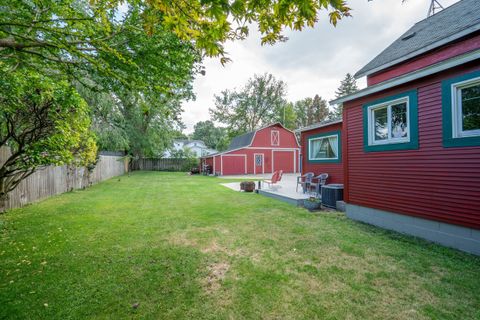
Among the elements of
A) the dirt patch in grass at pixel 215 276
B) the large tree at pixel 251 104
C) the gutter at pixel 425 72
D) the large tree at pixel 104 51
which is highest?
the large tree at pixel 251 104

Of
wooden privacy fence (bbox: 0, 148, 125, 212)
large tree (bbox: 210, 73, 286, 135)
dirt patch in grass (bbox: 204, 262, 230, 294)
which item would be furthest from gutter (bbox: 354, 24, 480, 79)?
large tree (bbox: 210, 73, 286, 135)

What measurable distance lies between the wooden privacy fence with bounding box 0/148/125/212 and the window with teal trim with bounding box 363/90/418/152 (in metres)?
9.94

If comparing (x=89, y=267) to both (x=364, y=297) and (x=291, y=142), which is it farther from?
(x=291, y=142)

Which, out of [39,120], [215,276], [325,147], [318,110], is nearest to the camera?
[215,276]

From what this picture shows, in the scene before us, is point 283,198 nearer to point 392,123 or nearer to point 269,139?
point 392,123

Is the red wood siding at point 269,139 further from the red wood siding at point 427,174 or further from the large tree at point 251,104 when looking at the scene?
the red wood siding at point 427,174

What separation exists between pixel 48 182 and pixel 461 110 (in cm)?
1232

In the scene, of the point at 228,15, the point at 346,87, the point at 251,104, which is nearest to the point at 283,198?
the point at 228,15

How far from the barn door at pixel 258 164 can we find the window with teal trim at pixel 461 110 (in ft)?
60.5

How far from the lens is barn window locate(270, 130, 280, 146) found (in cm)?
2289

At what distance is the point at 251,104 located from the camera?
35.4m

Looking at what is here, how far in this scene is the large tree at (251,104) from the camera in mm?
34969

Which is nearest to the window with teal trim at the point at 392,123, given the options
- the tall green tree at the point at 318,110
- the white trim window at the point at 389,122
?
the white trim window at the point at 389,122

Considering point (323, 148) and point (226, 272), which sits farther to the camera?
point (323, 148)
